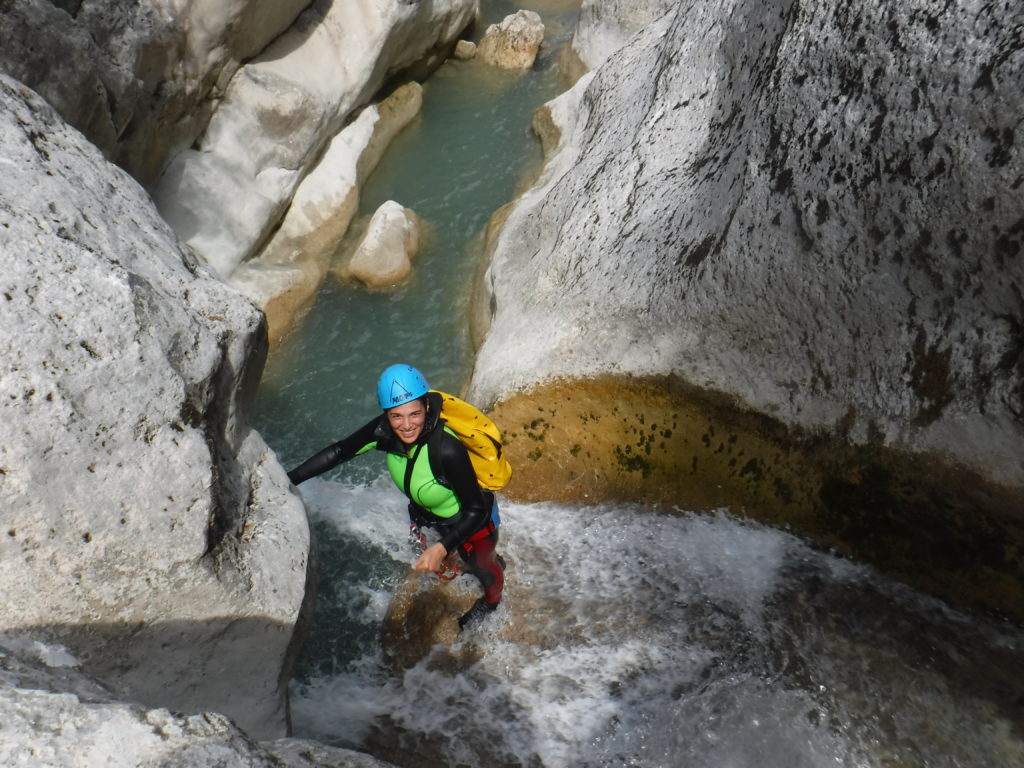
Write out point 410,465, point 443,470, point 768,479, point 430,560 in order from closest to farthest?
1. point 430,560
2. point 443,470
3. point 410,465
4. point 768,479

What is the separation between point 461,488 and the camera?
13.6 feet

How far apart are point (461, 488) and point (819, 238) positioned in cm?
261

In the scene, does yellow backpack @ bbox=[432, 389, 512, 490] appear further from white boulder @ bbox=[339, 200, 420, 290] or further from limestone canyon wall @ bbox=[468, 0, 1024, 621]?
white boulder @ bbox=[339, 200, 420, 290]

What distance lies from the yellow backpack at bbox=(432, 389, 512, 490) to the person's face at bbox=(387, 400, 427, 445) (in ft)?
0.62

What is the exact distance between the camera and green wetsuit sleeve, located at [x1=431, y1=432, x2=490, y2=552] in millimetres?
4059

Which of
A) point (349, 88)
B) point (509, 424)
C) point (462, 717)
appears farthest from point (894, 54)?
point (349, 88)

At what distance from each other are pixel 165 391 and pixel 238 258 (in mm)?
5162

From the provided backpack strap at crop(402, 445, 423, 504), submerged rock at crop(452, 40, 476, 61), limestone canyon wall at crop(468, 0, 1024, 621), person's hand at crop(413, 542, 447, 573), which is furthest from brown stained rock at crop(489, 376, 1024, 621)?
submerged rock at crop(452, 40, 476, 61)

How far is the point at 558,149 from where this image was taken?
31.9 feet

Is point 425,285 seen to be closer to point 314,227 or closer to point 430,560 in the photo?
point 314,227

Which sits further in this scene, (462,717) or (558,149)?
(558,149)

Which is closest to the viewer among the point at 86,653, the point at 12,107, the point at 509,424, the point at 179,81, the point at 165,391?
the point at 86,653

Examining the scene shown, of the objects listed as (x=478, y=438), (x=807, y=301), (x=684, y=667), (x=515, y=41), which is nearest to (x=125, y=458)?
(x=478, y=438)

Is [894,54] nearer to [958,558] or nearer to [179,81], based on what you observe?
[958,558]
